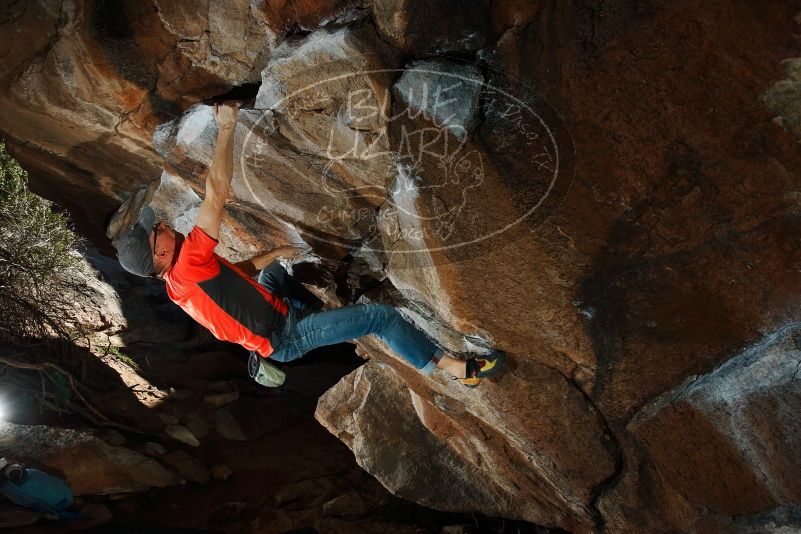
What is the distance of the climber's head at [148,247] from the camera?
278 cm

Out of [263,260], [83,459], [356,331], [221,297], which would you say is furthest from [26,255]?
[356,331]

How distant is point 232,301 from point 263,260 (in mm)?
706

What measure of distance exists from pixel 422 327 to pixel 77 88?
11.0ft

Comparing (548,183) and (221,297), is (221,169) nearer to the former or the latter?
(221,297)

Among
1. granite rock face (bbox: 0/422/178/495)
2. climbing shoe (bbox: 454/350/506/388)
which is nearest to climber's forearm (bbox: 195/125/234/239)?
climbing shoe (bbox: 454/350/506/388)

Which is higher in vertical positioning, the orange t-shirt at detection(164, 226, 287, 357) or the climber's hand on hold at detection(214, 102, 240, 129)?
the climber's hand on hold at detection(214, 102, 240, 129)

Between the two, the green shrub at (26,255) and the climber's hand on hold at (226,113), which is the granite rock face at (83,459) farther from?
the climber's hand on hold at (226,113)

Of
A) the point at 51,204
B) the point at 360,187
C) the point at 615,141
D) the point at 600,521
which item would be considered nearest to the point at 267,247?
the point at 360,187

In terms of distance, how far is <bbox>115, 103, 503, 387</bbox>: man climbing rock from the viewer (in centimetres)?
285

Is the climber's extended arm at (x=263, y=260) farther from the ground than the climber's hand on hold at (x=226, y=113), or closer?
closer

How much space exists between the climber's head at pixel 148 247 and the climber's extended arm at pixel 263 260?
2.62 ft

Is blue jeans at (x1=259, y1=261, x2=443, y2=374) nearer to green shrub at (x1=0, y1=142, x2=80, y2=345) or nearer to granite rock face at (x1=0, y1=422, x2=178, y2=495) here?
granite rock face at (x1=0, y1=422, x2=178, y2=495)

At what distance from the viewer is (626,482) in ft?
11.6

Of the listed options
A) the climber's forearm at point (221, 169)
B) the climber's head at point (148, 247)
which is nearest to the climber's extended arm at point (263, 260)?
the climber's head at point (148, 247)
